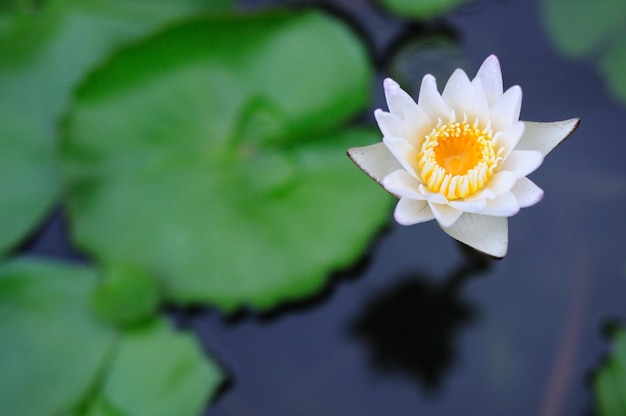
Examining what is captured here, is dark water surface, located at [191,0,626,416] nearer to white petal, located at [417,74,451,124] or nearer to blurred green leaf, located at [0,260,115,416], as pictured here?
blurred green leaf, located at [0,260,115,416]

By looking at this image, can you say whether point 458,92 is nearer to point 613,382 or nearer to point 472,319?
point 472,319

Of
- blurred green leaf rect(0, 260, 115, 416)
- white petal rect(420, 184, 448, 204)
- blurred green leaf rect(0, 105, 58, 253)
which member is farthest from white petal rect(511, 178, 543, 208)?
blurred green leaf rect(0, 105, 58, 253)

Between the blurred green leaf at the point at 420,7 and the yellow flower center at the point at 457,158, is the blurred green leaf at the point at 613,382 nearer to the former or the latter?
the yellow flower center at the point at 457,158

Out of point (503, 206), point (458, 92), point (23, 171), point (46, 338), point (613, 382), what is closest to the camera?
point (503, 206)

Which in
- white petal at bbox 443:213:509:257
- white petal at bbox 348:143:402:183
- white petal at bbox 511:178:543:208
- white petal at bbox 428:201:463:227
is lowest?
white petal at bbox 443:213:509:257

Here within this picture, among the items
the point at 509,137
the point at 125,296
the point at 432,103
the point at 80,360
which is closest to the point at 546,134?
the point at 509,137

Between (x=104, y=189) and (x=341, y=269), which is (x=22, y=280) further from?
(x=341, y=269)

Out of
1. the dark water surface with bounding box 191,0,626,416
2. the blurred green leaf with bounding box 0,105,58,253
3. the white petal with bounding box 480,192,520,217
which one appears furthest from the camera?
the blurred green leaf with bounding box 0,105,58,253
